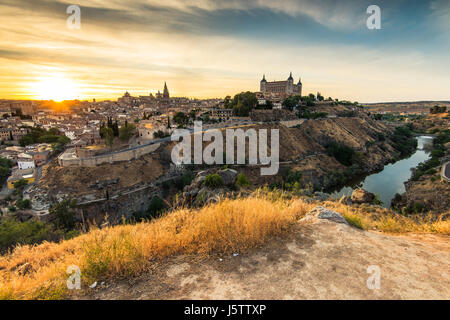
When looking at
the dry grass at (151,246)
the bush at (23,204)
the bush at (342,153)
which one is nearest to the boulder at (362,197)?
the dry grass at (151,246)

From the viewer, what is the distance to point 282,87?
95.9 meters

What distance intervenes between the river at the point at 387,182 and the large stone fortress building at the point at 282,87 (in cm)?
5693

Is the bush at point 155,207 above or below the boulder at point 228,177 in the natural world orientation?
below

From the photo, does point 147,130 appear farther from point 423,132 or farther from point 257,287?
point 423,132

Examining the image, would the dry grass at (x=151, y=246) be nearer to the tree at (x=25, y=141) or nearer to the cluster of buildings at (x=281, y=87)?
the tree at (x=25, y=141)

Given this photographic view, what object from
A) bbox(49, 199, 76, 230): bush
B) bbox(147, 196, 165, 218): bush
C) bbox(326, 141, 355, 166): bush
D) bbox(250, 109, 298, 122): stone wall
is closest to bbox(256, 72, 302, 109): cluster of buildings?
bbox(250, 109, 298, 122): stone wall

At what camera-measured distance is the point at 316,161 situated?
132 feet

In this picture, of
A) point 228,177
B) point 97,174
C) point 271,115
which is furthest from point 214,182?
point 271,115

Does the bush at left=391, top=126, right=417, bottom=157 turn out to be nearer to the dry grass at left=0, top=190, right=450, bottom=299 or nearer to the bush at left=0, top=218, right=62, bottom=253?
the dry grass at left=0, top=190, right=450, bottom=299

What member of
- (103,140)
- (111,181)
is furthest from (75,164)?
(103,140)

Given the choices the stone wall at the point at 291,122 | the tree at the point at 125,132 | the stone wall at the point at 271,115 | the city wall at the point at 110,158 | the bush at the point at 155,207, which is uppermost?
the stone wall at the point at 271,115

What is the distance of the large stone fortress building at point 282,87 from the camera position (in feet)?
310

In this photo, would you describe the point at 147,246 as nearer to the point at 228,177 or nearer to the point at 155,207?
the point at 228,177

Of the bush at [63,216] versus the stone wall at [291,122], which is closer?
the bush at [63,216]
